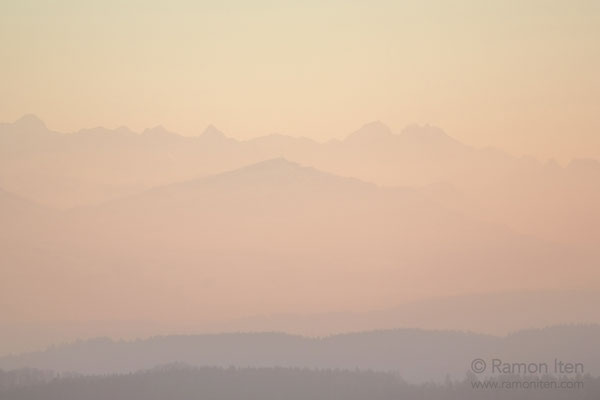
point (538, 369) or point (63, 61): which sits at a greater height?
point (63, 61)

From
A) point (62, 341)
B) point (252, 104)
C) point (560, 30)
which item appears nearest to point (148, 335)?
point (62, 341)

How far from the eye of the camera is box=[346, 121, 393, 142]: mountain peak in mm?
11938

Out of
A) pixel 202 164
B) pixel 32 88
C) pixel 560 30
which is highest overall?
pixel 560 30

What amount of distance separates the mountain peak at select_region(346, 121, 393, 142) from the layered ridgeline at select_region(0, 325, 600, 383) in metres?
2.30

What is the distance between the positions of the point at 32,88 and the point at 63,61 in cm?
48

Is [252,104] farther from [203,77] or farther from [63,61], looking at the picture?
[63,61]

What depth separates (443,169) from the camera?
12.4 metres

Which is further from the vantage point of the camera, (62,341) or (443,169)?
(443,169)

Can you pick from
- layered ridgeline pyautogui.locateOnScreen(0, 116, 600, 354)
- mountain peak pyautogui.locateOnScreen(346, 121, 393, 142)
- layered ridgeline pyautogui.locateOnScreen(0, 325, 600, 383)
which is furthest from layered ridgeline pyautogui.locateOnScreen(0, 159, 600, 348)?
mountain peak pyautogui.locateOnScreen(346, 121, 393, 142)
